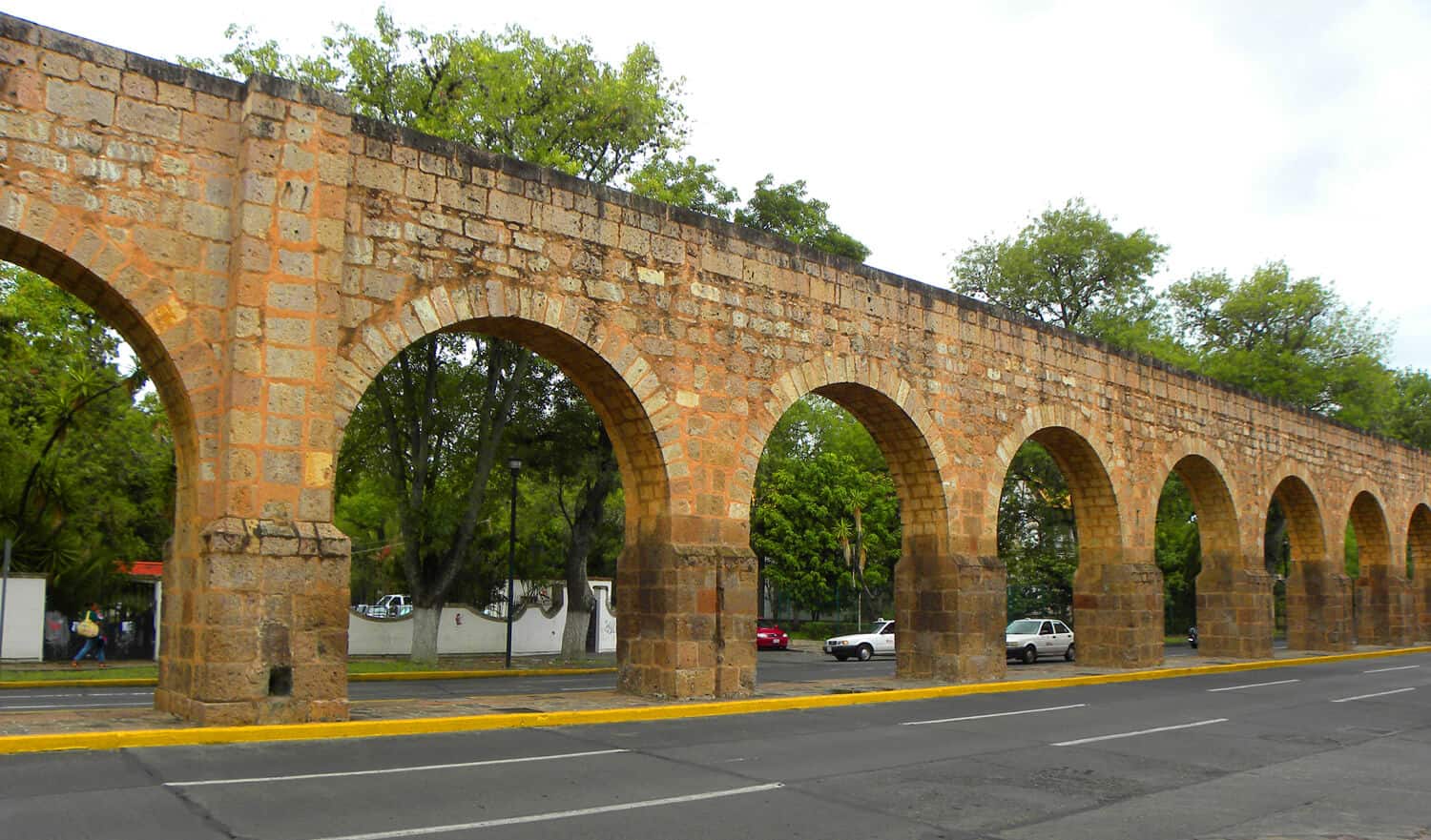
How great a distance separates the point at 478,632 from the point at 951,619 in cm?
1596

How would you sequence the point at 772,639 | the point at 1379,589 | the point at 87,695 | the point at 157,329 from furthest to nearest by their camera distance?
the point at 772,639, the point at 1379,589, the point at 87,695, the point at 157,329

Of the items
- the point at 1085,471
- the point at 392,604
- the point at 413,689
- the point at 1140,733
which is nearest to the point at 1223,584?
the point at 1085,471

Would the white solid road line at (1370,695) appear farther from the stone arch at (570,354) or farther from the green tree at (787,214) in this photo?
the green tree at (787,214)

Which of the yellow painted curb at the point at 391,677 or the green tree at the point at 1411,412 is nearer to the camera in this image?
the yellow painted curb at the point at 391,677

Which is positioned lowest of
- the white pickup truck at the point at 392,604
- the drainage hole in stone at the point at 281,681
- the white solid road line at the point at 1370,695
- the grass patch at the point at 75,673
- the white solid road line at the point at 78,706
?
the white pickup truck at the point at 392,604

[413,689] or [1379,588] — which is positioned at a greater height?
[1379,588]

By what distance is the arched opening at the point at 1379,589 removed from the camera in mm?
30875

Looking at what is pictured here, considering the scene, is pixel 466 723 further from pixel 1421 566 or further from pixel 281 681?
pixel 1421 566

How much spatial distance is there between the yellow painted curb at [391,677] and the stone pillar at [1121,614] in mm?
9037

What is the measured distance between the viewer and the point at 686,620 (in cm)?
1283

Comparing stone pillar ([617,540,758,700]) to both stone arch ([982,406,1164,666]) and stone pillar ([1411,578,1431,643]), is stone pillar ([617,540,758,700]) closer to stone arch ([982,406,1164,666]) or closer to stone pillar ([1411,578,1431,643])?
stone arch ([982,406,1164,666])

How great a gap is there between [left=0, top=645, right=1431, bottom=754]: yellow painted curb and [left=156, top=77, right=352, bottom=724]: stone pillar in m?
0.35

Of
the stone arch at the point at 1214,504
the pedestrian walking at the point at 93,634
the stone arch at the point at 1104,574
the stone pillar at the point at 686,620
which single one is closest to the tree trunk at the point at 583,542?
the stone arch at the point at 1104,574

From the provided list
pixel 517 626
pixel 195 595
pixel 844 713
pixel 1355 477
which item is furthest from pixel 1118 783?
pixel 1355 477
